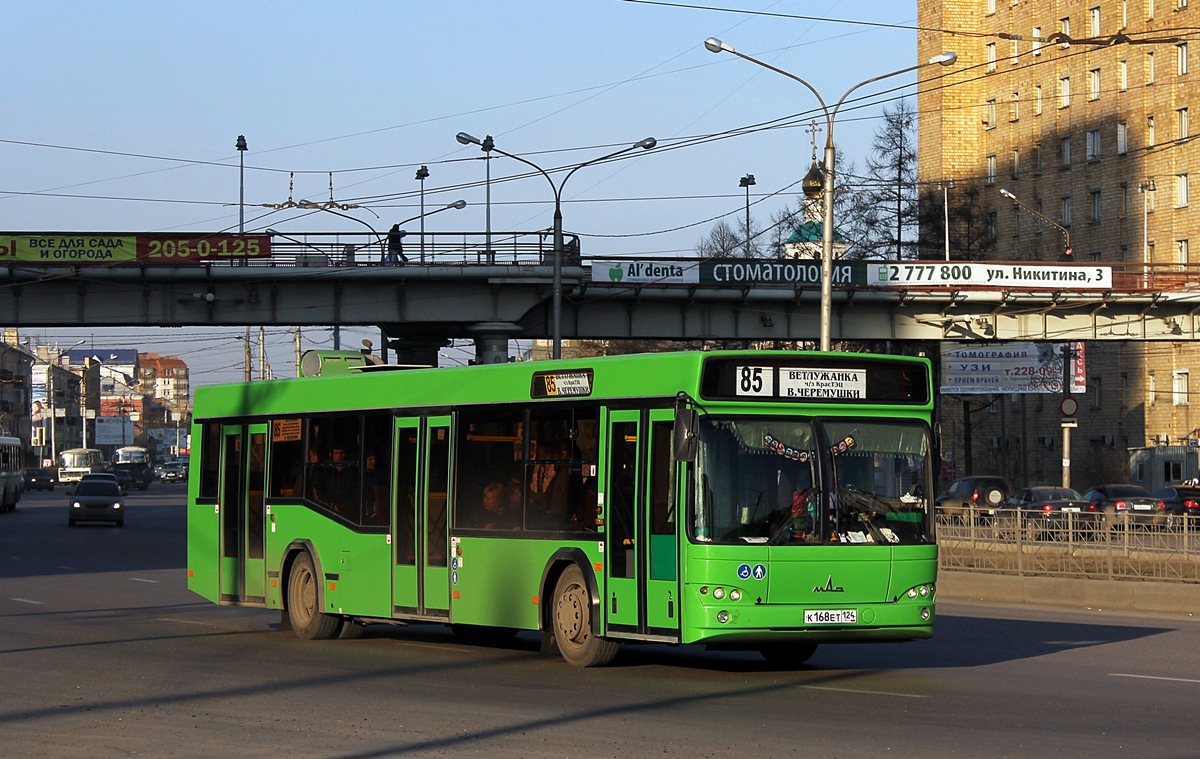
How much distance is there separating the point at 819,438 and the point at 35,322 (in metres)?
40.2

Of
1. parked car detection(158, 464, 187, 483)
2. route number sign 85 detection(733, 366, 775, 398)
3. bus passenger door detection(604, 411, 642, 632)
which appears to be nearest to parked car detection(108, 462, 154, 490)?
parked car detection(158, 464, 187, 483)

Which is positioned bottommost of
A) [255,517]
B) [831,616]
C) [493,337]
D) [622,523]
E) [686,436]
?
[831,616]

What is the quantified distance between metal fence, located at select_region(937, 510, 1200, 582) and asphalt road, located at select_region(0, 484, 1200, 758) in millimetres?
3131

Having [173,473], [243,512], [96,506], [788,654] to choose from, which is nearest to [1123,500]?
[96,506]

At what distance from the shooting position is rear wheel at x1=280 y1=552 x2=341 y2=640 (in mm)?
17875

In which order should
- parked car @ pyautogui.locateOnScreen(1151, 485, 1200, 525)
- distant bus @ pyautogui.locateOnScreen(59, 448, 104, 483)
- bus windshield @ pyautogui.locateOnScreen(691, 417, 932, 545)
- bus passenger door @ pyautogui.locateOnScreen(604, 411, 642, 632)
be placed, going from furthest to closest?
distant bus @ pyautogui.locateOnScreen(59, 448, 104, 483) < parked car @ pyautogui.locateOnScreen(1151, 485, 1200, 525) < bus passenger door @ pyautogui.locateOnScreen(604, 411, 642, 632) < bus windshield @ pyautogui.locateOnScreen(691, 417, 932, 545)

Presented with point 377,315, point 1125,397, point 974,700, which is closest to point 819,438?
point 974,700

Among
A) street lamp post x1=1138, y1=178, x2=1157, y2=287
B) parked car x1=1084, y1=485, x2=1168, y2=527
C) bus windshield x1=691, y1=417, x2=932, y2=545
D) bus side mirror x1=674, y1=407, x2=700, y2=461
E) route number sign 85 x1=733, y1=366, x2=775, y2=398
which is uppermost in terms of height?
street lamp post x1=1138, y1=178, x2=1157, y2=287

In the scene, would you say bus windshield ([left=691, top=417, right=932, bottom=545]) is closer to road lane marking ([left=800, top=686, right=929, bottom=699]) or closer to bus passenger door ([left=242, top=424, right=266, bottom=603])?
road lane marking ([left=800, top=686, right=929, bottom=699])

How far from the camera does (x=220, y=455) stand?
19812 millimetres

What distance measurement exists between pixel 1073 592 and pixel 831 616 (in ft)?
37.6

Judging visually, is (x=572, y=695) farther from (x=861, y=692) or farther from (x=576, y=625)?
(x=861, y=692)

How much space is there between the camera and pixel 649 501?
13570 millimetres

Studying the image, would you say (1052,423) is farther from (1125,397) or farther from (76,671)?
(76,671)
